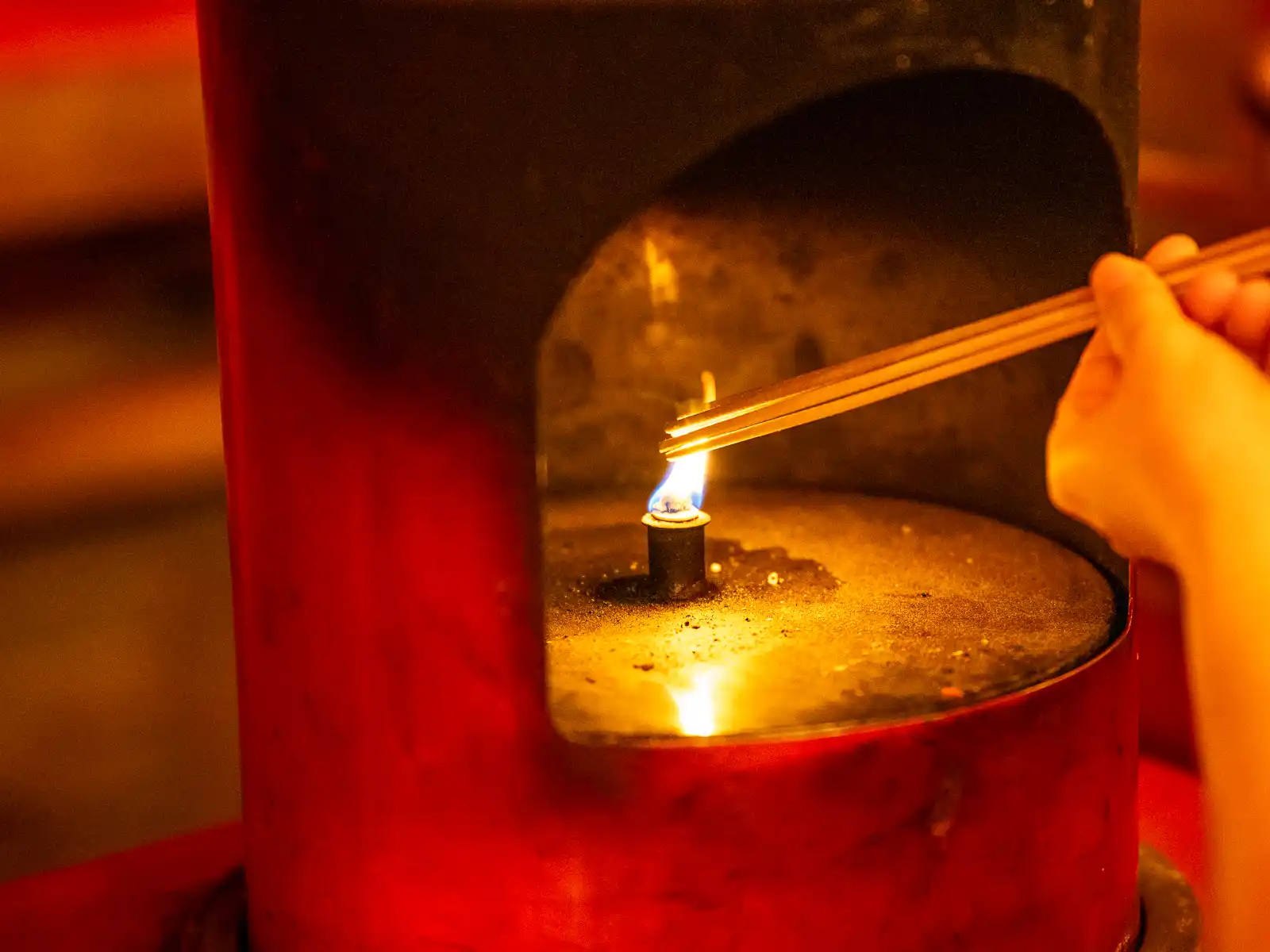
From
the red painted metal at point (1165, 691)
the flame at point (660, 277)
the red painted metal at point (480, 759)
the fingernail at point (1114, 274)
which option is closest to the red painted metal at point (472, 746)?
the red painted metal at point (480, 759)

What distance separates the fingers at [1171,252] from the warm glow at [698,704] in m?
0.45

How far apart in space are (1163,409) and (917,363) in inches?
8.8

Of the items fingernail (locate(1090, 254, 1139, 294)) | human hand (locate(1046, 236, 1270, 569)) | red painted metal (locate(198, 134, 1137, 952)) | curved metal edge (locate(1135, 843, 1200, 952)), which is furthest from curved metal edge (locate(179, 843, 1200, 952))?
fingernail (locate(1090, 254, 1139, 294))

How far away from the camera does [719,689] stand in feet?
4.00

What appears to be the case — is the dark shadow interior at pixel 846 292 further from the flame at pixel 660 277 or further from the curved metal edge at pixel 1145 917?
the curved metal edge at pixel 1145 917

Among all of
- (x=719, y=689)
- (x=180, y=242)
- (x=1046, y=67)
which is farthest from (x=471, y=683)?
(x=180, y=242)

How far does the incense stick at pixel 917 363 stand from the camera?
1.02 m

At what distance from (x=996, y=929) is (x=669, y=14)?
741mm

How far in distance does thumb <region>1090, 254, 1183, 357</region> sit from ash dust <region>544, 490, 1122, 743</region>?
35 centimetres

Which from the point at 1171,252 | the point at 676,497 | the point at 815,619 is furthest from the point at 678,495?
the point at 1171,252

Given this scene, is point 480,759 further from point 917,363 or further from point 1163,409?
point 1163,409

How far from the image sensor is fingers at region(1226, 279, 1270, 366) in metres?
0.99

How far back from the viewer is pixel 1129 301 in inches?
36.4

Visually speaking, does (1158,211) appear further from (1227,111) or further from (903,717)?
(903,717)
